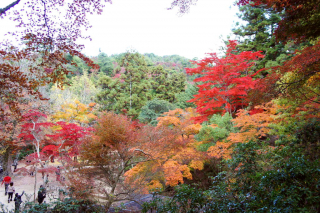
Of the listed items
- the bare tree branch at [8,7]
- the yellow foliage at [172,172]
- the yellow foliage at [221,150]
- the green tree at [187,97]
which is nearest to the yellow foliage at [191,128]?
the yellow foliage at [221,150]

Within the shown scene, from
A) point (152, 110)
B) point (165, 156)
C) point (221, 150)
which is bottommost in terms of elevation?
point (221, 150)

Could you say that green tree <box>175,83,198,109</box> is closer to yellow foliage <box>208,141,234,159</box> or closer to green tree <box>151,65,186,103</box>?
green tree <box>151,65,186,103</box>

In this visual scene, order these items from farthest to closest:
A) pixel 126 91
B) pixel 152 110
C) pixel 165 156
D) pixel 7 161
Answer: pixel 126 91 → pixel 152 110 → pixel 7 161 → pixel 165 156

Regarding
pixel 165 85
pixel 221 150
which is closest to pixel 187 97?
pixel 165 85

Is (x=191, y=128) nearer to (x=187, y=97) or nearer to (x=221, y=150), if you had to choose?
(x=221, y=150)

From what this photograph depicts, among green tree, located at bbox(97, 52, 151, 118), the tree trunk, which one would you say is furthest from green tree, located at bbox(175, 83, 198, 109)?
the tree trunk

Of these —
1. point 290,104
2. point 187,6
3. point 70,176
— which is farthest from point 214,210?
point 290,104

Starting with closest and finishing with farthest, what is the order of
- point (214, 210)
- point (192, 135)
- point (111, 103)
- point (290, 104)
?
point (214, 210)
point (290, 104)
point (192, 135)
point (111, 103)

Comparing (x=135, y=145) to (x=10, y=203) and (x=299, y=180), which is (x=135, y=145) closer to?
(x=299, y=180)

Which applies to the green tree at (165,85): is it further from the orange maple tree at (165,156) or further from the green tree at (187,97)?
the orange maple tree at (165,156)

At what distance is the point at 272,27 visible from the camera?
39.3ft

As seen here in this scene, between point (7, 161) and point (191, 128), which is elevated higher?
point (191, 128)

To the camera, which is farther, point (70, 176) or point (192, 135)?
point (192, 135)

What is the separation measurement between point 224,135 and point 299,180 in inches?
205
